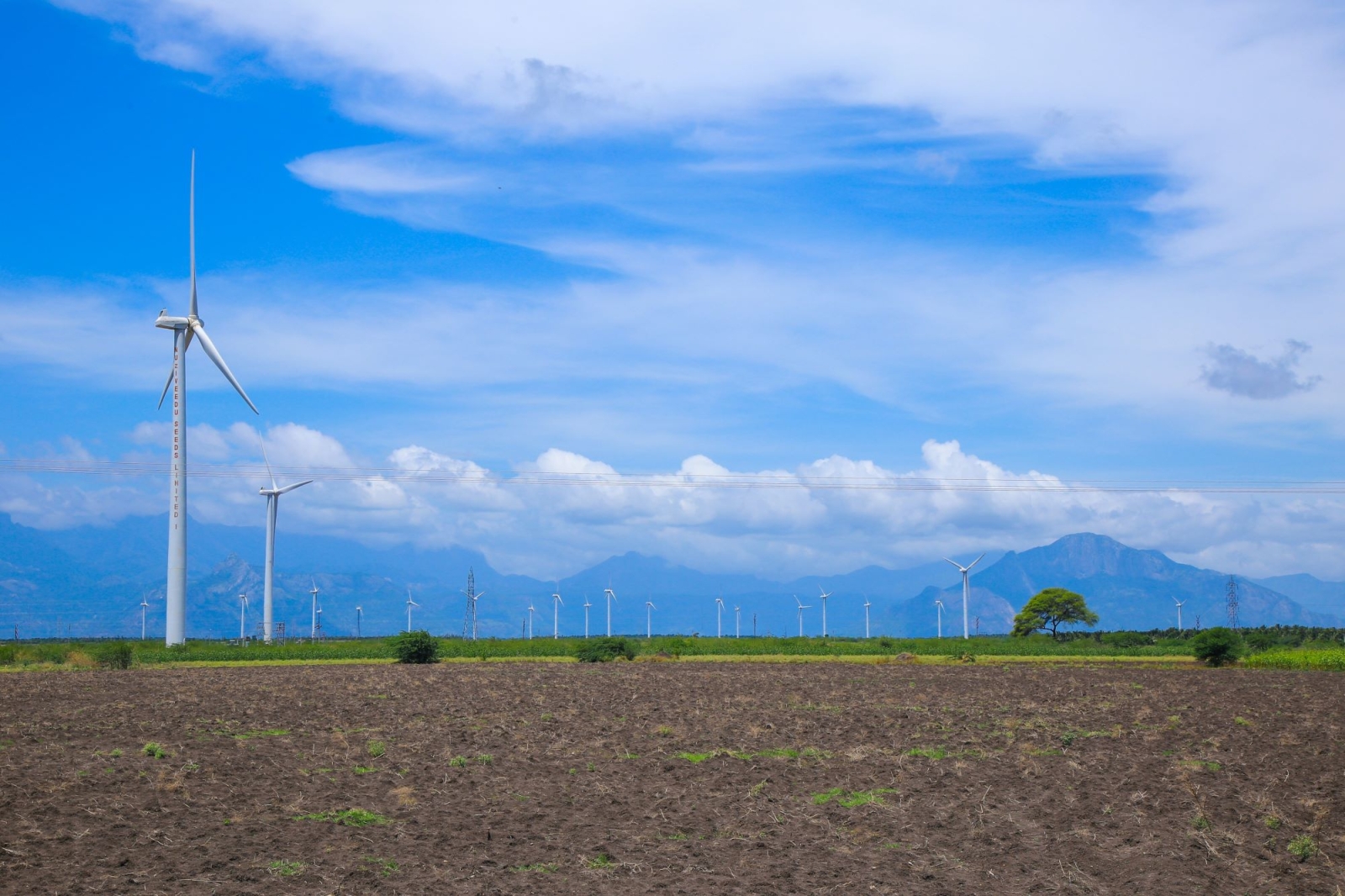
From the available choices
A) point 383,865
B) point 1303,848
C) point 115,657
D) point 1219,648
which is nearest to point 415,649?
point 115,657

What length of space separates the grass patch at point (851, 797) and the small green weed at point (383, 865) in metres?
8.86

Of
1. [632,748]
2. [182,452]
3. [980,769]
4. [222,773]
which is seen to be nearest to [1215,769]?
[980,769]

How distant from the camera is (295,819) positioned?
71.2ft

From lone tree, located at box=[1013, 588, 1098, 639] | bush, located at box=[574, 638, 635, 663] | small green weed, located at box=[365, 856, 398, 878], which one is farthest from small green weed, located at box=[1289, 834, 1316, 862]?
lone tree, located at box=[1013, 588, 1098, 639]

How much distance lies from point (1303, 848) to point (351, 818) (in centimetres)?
1775

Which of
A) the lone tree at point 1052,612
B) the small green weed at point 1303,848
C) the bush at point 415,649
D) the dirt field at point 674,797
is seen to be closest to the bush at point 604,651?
the bush at point 415,649

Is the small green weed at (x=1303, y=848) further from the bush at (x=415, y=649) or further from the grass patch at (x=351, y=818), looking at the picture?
the bush at (x=415, y=649)

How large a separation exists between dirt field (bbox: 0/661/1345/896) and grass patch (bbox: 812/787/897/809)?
0.09 metres

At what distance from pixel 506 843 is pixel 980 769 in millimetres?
11948

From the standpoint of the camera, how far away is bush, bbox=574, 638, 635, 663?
76938mm

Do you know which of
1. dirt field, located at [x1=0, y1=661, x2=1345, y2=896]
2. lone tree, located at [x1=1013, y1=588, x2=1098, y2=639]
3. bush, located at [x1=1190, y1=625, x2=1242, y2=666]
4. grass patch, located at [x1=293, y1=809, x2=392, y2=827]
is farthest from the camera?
lone tree, located at [x1=1013, y1=588, x2=1098, y2=639]

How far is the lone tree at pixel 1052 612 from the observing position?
469ft

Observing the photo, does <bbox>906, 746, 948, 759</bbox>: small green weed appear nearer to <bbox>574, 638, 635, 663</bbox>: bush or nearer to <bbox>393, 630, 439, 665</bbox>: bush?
<bbox>574, 638, 635, 663</bbox>: bush

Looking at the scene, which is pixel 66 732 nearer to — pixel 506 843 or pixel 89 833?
pixel 89 833
